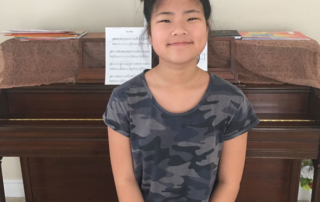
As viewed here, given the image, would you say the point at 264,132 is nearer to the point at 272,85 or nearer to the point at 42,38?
the point at 272,85

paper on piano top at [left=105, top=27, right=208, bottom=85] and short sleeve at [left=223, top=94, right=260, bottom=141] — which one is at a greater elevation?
paper on piano top at [left=105, top=27, right=208, bottom=85]

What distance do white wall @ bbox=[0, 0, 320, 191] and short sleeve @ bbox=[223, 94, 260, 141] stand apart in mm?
929

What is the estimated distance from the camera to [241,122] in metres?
1.06

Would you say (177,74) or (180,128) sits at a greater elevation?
(177,74)

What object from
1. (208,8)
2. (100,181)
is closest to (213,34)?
(208,8)

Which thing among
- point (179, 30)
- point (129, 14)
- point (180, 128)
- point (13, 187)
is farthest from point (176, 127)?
point (13, 187)

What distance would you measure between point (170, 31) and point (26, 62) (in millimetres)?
990

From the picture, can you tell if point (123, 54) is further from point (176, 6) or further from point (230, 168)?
point (230, 168)

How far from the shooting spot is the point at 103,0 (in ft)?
6.16

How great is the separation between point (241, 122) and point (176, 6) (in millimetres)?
425

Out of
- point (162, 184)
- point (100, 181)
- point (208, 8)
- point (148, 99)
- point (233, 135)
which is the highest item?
point (208, 8)

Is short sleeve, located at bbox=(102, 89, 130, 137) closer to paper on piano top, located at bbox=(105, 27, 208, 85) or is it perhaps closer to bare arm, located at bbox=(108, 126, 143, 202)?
bare arm, located at bbox=(108, 126, 143, 202)

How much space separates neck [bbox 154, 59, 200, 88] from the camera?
1.00m

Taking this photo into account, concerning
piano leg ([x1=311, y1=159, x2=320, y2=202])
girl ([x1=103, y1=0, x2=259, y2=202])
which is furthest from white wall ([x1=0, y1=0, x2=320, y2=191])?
girl ([x1=103, y1=0, x2=259, y2=202])
